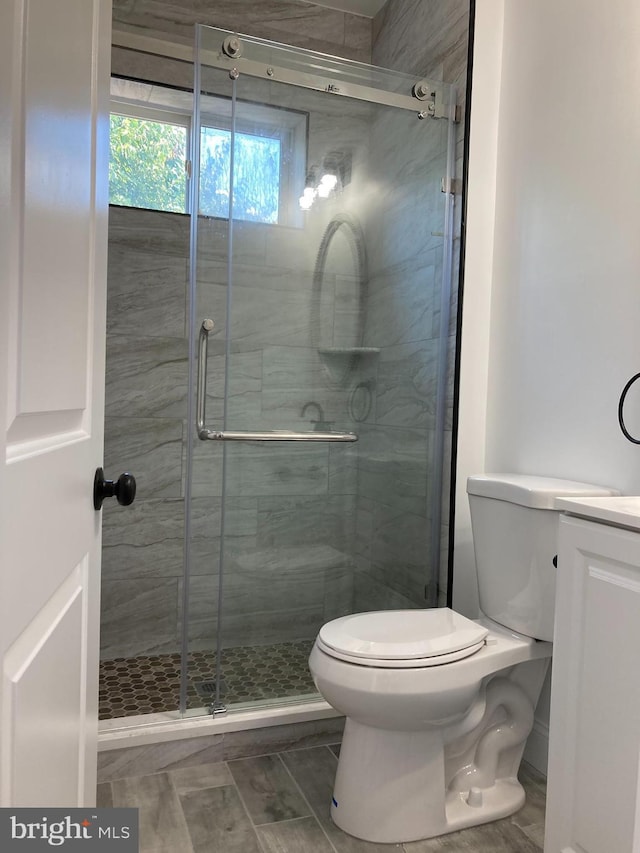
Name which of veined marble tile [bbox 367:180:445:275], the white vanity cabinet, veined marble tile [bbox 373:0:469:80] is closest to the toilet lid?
the white vanity cabinet

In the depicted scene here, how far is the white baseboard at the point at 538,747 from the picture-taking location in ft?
5.98

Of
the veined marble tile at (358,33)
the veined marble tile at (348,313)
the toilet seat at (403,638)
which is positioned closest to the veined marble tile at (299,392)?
the veined marble tile at (348,313)

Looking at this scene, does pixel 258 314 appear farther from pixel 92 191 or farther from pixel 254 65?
pixel 92 191

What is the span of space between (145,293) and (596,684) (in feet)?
6.73

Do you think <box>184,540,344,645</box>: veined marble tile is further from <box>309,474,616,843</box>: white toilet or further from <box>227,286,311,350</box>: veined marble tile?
<box>227,286,311,350</box>: veined marble tile

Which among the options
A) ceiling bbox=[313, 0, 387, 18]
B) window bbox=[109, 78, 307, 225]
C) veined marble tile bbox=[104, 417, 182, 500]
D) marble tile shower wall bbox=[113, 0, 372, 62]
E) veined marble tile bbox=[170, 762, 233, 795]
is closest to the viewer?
veined marble tile bbox=[170, 762, 233, 795]

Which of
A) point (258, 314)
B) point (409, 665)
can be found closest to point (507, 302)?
point (258, 314)

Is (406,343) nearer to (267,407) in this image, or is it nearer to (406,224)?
(406,224)

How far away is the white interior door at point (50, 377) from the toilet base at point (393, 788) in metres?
0.78

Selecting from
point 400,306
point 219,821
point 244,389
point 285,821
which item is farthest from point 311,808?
point 400,306

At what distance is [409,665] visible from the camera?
1454mm

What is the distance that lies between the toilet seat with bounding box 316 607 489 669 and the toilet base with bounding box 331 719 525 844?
204 mm

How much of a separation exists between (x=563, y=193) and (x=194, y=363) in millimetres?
1177

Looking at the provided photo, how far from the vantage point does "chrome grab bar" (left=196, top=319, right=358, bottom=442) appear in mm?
1913
